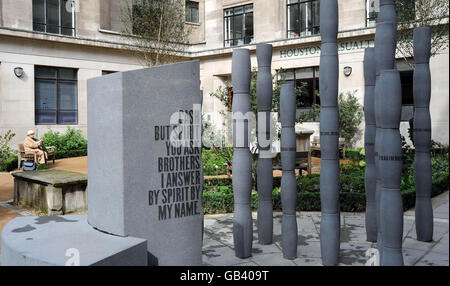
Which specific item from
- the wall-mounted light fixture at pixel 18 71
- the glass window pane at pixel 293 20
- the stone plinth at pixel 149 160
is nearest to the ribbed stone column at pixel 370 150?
the stone plinth at pixel 149 160

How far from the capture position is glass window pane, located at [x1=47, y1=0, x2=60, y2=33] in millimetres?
22906

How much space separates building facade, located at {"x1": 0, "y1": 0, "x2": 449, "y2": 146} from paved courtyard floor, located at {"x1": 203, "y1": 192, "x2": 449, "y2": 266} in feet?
38.3

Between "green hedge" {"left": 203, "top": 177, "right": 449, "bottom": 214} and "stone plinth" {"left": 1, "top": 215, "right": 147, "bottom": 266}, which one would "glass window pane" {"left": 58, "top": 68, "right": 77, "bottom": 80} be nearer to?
"green hedge" {"left": 203, "top": 177, "right": 449, "bottom": 214}

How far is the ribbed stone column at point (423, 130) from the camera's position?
7.41 meters

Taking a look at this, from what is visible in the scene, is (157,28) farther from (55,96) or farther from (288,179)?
(288,179)

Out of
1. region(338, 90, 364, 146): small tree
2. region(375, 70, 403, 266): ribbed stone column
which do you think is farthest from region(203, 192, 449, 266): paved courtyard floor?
region(338, 90, 364, 146): small tree

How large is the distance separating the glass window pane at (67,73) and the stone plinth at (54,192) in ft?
45.4

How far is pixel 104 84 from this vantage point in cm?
548

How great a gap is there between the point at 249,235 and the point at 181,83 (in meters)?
2.61

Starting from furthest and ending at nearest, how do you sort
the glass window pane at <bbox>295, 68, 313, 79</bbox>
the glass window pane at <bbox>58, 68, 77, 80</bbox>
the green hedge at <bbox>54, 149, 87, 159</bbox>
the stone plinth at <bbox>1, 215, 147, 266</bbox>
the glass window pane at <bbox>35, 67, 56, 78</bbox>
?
1. the glass window pane at <bbox>295, 68, 313, 79</bbox>
2. the glass window pane at <bbox>58, 68, 77, 80</bbox>
3. the glass window pane at <bbox>35, 67, 56, 78</bbox>
4. the green hedge at <bbox>54, 149, 87, 159</bbox>
5. the stone plinth at <bbox>1, 215, 147, 266</bbox>

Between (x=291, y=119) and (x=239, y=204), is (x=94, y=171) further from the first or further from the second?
(x=291, y=119)

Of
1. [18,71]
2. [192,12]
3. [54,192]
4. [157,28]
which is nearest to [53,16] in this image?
[18,71]
